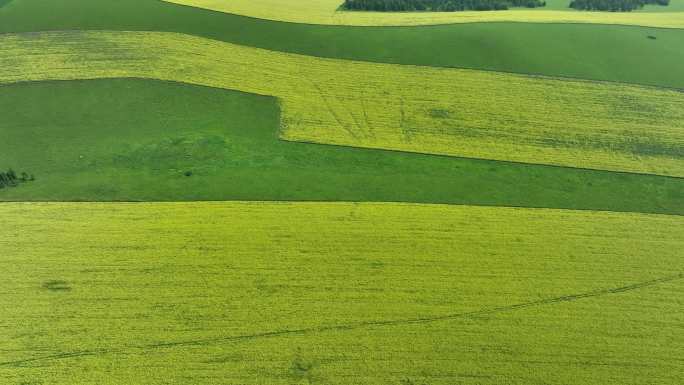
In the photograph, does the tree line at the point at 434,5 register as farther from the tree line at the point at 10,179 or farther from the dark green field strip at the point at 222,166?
the tree line at the point at 10,179

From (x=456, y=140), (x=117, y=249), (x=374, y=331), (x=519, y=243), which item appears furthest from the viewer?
(x=456, y=140)

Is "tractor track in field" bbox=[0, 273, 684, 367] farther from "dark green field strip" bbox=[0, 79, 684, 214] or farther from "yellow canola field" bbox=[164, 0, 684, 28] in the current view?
"yellow canola field" bbox=[164, 0, 684, 28]

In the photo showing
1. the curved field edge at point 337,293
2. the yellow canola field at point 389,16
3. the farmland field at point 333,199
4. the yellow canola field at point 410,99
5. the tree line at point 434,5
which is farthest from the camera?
the tree line at point 434,5

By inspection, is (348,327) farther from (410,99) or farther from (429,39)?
(429,39)

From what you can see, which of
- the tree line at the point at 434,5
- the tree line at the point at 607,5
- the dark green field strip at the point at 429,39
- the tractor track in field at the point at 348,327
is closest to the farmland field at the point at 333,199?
the tractor track in field at the point at 348,327

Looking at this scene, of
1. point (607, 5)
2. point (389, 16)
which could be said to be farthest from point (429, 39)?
point (607, 5)

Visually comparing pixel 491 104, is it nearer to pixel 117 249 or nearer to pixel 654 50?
pixel 654 50

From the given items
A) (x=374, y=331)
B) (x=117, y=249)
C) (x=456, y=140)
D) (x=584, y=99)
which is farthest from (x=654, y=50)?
(x=117, y=249)
